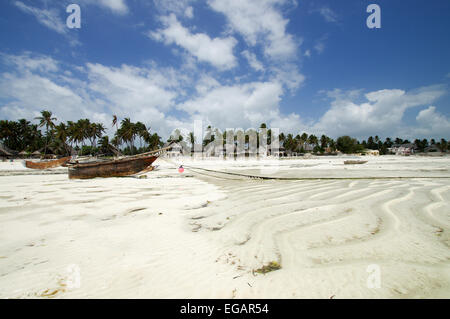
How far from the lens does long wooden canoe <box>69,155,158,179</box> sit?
11.1m

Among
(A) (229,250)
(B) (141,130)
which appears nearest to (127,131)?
(B) (141,130)

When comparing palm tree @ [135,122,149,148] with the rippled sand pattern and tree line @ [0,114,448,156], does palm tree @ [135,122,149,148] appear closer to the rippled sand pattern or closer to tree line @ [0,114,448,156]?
tree line @ [0,114,448,156]

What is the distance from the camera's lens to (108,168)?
11.6 metres

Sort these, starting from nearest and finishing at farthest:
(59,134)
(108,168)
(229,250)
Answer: (229,250), (108,168), (59,134)

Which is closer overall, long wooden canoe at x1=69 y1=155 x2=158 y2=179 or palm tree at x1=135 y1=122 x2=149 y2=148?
long wooden canoe at x1=69 y1=155 x2=158 y2=179

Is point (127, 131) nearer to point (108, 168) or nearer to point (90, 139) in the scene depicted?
point (90, 139)

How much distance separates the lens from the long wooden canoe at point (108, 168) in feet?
36.4

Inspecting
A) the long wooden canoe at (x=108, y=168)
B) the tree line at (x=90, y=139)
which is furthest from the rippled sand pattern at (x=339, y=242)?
the tree line at (x=90, y=139)

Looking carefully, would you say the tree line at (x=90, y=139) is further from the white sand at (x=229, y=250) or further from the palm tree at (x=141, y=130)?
the white sand at (x=229, y=250)

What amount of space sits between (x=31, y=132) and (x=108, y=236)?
304 ft

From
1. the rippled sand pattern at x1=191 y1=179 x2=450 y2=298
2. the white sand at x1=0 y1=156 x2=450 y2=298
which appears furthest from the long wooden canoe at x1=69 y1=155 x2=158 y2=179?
the rippled sand pattern at x1=191 y1=179 x2=450 y2=298

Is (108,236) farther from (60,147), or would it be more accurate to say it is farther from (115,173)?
(60,147)

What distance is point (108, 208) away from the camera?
4.12 meters
